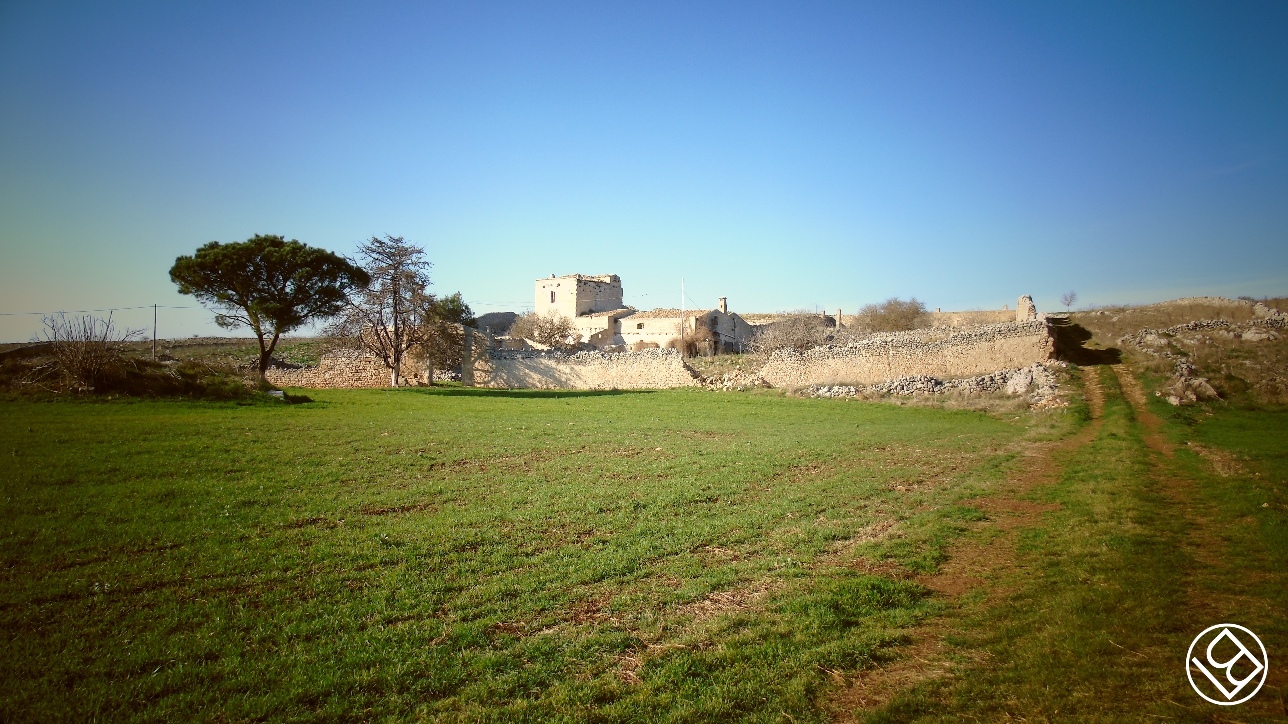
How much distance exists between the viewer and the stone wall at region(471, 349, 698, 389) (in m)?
42.7

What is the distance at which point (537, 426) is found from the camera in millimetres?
19641

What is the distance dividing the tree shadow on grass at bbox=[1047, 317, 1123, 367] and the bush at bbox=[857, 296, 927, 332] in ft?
63.3

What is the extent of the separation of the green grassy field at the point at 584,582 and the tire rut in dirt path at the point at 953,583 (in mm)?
79

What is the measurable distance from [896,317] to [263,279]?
57.9m

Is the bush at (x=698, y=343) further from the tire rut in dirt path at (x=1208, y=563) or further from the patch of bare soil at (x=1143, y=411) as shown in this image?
the tire rut in dirt path at (x=1208, y=563)

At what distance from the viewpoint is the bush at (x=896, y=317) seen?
60.5 metres

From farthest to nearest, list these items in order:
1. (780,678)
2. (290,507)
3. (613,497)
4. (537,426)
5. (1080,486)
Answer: (537,426)
(1080,486)
(613,497)
(290,507)
(780,678)

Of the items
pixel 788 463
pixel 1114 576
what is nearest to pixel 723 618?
pixel 1114 576

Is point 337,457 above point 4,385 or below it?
below

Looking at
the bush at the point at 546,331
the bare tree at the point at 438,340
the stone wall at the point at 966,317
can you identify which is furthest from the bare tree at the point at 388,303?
the stone wall at the point at 966,317

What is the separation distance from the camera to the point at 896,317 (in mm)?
61094

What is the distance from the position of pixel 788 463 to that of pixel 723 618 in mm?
8562

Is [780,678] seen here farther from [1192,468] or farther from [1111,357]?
[1111,357]

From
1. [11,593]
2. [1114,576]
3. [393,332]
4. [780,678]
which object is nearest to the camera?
[780,678]
